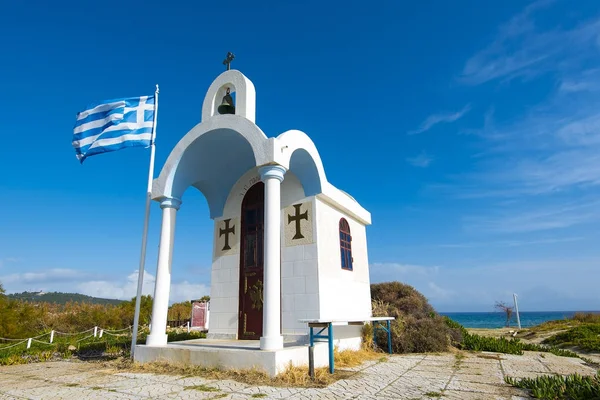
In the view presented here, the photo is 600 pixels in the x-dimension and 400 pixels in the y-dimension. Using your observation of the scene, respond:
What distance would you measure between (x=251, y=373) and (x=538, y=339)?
51.0ft

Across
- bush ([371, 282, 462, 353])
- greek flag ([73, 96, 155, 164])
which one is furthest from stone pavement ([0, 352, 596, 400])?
greek flag ([73, 96, 155, 164])

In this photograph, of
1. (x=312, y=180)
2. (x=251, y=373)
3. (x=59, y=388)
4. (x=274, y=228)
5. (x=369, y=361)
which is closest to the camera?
(x=59, y=388)

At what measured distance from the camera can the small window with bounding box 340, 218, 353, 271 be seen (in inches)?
399

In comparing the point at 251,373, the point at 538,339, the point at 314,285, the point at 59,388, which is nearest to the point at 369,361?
the point at 314,285

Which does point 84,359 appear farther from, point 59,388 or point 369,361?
point 369,361

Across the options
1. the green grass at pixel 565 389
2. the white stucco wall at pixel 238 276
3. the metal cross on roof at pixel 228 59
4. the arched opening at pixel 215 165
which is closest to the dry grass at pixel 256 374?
the white stucco wall at pixel 238 276

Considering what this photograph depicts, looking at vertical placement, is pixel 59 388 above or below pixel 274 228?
below

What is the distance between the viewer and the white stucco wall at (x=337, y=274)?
864 cm

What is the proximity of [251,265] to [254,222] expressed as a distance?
3.81 feet

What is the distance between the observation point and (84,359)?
9289 mm

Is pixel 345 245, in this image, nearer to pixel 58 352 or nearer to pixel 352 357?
pixel 352 357

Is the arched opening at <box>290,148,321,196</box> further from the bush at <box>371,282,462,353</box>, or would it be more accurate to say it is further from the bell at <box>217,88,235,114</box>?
the bush at <box>371,282,462,353</box>

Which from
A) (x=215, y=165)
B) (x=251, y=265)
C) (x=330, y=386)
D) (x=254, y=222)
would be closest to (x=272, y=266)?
(x=330, y=386)

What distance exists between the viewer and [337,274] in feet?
30.9
